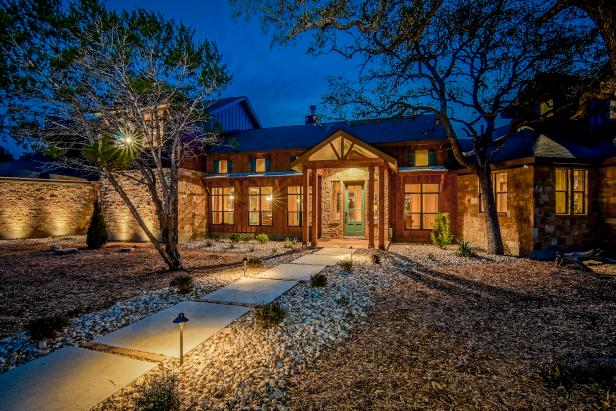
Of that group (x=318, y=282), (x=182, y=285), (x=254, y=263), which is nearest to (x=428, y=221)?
(x=254, y=263)

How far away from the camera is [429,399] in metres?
2.55

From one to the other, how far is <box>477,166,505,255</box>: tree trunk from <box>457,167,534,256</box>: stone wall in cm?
46

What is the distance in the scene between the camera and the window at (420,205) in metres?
13.4

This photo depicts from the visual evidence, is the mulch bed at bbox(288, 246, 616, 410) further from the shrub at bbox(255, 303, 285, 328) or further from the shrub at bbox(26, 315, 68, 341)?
the shrub at bbox(26, 315, 68, 341)

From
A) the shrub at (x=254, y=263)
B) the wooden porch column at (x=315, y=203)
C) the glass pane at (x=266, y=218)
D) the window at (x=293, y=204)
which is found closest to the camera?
the shrub at (x=254, y=263)

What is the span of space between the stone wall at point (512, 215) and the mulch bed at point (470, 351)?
142 inches

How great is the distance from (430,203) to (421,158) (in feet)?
6.97

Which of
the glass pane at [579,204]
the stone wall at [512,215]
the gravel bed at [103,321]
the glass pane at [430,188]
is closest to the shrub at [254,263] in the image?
the gravel bed at [103,321]

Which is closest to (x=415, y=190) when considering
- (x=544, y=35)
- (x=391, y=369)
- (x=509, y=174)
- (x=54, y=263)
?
(x=509, y=174)

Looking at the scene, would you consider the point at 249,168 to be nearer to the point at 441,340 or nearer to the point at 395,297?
the point at 395,297

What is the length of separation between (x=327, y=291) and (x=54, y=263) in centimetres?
832

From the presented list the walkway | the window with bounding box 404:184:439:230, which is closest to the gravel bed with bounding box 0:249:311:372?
the walkway

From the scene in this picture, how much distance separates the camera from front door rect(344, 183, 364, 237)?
1349 centimetres

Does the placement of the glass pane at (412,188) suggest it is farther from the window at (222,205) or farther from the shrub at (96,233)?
the shrub at (96,233)
